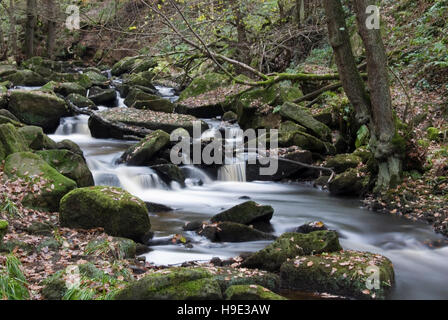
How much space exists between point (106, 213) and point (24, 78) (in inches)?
569

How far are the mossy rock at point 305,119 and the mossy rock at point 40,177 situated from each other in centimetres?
722

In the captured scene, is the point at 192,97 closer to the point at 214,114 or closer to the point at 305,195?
the point at 214,114

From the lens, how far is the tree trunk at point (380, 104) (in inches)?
335

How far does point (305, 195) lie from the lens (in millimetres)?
10602

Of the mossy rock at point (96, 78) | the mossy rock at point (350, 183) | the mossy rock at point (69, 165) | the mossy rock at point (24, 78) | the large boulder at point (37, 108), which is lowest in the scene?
the mossy rock at point (350, 183)

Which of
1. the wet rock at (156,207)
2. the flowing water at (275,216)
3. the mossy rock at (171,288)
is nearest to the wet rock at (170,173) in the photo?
the flowing water at (275,216)

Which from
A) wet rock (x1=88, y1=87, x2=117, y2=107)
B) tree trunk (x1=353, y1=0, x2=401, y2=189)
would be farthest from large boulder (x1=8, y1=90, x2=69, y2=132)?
tree trunk (x1=353, y1=0, x2=401, y2=189)

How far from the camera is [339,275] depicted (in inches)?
213

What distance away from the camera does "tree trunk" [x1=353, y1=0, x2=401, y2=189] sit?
8.51 meters

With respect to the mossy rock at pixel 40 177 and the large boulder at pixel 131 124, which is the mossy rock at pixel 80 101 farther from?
the mossy rock at pixel 40 177

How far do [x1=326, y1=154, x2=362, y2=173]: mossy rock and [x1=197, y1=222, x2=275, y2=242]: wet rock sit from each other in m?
4.42

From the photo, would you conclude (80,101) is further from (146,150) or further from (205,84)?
(146,150)
